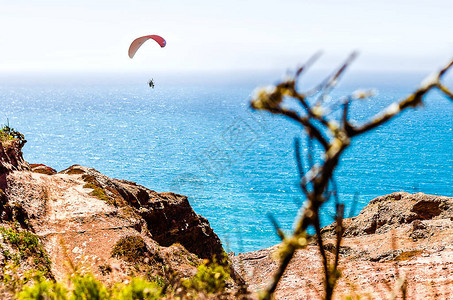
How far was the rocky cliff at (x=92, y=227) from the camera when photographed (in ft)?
57.0

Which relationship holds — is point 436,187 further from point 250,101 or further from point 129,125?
point 129,125

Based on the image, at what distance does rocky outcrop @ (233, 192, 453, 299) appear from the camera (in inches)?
566

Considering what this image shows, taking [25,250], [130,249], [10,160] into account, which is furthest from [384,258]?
[10,160]

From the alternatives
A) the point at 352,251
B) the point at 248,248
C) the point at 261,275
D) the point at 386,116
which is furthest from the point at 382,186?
the point at 386,116

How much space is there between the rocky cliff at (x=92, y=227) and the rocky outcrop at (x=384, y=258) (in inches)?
188

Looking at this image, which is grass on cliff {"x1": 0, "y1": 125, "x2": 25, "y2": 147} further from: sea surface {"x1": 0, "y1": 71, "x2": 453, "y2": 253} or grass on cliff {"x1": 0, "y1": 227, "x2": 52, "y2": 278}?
sea surface {"x1": 0, "y1": 71, "x2": 453, "y2": 253}

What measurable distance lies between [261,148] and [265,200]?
49421 millimetres

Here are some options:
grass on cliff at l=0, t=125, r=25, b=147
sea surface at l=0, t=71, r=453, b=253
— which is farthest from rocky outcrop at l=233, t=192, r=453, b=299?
grass on cliff at l=0, t=125, r=25, b=147

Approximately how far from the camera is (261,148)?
134 metres

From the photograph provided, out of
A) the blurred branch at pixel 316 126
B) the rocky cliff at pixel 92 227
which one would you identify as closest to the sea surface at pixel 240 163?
the rocky cliff at pixel 92 227

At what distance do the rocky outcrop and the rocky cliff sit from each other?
4781mm

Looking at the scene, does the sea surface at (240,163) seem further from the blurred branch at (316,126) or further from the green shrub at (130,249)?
the blurred branch at (316,126)

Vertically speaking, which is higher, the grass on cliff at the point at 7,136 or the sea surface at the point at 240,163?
Answer: the sea surface at the point at 240,163

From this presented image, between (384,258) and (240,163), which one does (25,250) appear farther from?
(240,163)
